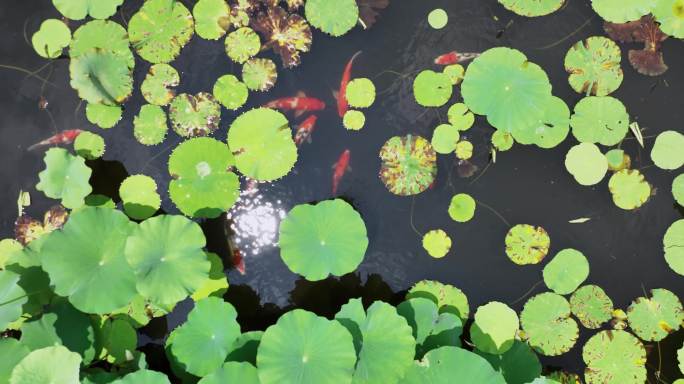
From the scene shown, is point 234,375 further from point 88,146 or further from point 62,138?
point 62,138

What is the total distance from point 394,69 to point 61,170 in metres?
1.43

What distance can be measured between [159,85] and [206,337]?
1.08m

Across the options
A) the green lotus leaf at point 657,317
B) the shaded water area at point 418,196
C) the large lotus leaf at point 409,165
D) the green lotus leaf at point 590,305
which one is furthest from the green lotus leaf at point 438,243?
the green lotus leaf at point 657,317

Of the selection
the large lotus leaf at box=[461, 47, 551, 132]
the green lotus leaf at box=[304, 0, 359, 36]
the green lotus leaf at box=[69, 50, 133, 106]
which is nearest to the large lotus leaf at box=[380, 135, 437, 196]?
the large lotus leaf at box=[461, 47, 551, 132]

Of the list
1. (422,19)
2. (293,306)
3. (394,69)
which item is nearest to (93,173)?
(293,306)

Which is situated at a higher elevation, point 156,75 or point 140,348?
point 156,75

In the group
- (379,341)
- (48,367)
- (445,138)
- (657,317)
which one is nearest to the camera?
(48,367)

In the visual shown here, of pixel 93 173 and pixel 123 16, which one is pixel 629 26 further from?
pixel 93 173

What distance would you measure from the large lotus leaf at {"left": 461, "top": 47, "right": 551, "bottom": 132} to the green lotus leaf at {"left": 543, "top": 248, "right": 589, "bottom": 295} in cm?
56

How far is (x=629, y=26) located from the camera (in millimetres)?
2314

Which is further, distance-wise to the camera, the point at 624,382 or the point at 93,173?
the point at 93,173

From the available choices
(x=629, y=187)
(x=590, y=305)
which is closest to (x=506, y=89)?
(x=629, y=187)

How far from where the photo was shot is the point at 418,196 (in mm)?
2320

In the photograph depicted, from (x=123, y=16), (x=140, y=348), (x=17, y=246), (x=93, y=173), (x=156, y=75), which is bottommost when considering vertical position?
(x=140, y=348)
